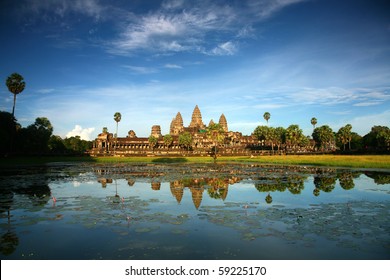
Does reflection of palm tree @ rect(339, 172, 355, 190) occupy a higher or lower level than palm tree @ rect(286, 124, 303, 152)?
lower

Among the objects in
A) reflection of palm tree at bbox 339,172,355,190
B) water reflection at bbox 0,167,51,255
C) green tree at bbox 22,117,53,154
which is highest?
green tree at bbox 22,117,53,154

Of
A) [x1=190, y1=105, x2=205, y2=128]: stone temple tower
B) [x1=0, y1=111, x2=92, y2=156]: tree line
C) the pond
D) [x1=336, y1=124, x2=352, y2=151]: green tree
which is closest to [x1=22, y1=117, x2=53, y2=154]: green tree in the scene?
[x1=0, y1=111, x2=92, y2=156]: tree line

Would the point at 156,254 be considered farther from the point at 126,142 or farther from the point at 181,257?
the point at 126,142

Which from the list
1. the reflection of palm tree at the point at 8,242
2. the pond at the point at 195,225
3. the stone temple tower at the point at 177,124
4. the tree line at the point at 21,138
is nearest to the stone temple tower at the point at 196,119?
the stone temple tower at the point at 177,124

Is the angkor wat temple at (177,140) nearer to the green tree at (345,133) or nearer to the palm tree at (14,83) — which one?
the green tree at (345,133)

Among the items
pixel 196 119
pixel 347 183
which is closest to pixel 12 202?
pixel 347 183

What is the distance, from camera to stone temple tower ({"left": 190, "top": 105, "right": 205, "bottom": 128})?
16838cm

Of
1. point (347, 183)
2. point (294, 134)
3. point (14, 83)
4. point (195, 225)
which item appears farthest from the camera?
point (294, 134)

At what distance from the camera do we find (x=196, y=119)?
170625mm

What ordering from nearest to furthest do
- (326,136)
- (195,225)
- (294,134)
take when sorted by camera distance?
(195,225)
(294,134)
(326,136)

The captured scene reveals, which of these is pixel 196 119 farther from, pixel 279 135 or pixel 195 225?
pixel 195 225

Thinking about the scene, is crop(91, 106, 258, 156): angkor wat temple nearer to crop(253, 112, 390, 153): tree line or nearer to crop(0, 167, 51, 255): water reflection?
crop(253, 112, 390, 153): tree line

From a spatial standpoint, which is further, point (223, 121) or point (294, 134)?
point (223, 121)
